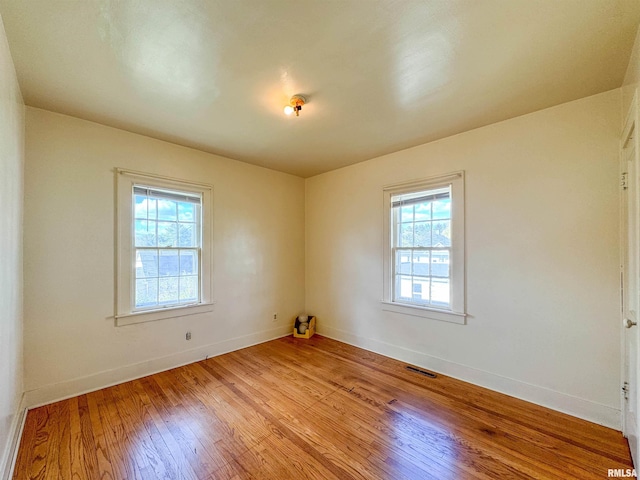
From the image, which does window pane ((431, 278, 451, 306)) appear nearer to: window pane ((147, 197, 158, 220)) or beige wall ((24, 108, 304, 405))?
beige wall ((24, 108, 304, 405))

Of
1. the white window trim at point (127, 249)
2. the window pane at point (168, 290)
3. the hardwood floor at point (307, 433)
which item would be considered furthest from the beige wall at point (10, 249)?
the window pane at point (168, 290)

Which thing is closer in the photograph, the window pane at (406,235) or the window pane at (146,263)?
the window pane at (146,263)

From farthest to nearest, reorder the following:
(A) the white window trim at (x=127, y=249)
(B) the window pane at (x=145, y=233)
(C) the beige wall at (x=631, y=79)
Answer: (B) the window pane at (x=145, y=233) → (A) the white window trim at (x=127, y=249) → (C) the beige wall at (x=631, y=79)

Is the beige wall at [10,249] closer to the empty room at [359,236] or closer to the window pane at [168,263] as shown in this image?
the empty room at [359,236]

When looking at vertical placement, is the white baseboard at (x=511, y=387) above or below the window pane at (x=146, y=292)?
below

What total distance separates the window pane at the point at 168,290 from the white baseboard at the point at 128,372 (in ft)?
2.12

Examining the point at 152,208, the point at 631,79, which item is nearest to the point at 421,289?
the point at 631,79

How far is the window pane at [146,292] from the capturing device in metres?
2.96

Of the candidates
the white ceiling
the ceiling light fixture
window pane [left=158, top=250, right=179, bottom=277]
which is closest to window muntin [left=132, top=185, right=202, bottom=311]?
window pane [left=158, top=250, right=179, bottom=277]

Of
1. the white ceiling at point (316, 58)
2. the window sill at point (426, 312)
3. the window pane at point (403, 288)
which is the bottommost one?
the window sill at point (426, 312)

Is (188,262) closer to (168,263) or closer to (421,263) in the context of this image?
(168,263)

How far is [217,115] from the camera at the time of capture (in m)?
2.53

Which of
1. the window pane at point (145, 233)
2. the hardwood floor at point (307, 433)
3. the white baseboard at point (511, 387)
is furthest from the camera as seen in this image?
the window pane at point (145, 233)

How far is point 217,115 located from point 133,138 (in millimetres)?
1159
